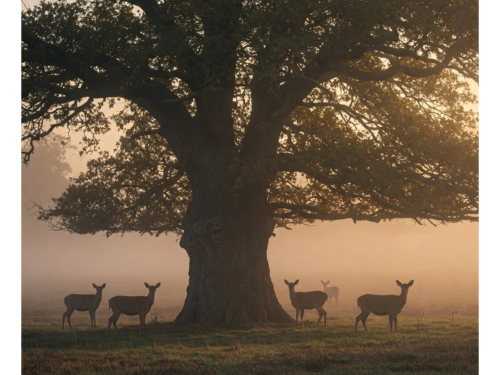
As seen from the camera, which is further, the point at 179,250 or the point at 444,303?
the point at 179,250

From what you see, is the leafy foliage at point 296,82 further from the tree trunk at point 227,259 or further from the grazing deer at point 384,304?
the grazing deer at point 384,304

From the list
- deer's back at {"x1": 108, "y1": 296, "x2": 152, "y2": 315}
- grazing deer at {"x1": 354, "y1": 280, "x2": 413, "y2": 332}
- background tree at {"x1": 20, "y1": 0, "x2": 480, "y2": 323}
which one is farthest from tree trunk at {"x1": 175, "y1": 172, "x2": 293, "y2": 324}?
grazing deer at {"x1": 354, "y1": 280, "x2": 413, "y2": 332}

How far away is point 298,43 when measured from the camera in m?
13.4

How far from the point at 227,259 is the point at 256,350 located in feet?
19.1

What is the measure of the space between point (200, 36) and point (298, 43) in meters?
2.94

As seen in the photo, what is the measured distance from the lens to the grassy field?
30.5 ft

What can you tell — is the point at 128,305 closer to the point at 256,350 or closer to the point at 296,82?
the point at 256,350

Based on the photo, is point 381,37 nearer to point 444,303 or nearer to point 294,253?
point 444,303

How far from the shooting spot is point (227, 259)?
17.4 metres

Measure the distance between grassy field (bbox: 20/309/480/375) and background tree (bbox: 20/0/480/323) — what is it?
2.57 meters

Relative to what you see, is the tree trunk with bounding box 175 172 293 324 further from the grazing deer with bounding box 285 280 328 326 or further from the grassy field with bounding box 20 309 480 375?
the grassy field with bounding box 20 309 480 375

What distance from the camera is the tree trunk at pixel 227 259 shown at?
17125 millimetres

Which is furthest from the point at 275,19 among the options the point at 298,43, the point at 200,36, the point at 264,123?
the point at 264,123

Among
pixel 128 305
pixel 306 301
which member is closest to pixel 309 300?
pixel 306 301
